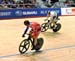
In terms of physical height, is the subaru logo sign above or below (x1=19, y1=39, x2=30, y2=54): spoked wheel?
below

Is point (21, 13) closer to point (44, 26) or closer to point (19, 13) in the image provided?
point (19, 13)

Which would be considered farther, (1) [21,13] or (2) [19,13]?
(1) [21,13]

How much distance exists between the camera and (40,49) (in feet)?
38.2

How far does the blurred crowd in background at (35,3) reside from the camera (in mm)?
24269

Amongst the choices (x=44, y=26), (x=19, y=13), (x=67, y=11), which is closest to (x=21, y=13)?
(x=19, y=13)

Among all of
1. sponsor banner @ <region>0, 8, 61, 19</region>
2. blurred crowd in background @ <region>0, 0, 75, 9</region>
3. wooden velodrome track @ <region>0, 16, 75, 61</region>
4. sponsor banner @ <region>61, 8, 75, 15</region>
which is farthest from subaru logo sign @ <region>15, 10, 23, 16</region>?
wooden velodrome track @ <region>0, 16, 75, 61</region>

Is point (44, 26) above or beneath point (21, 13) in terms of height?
above

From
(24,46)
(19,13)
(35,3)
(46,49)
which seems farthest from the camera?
(35,3)

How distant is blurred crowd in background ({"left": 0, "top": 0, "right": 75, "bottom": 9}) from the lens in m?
24.3

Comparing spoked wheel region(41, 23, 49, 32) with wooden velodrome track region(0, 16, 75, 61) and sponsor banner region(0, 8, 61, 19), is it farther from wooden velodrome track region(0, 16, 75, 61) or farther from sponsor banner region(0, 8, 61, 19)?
sponsor banner region(0, 8, 61, 19)

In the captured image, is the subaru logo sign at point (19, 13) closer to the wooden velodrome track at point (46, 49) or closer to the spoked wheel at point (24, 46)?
the wooden velodrome track at point (46, 49)

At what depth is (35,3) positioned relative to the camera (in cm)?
2702

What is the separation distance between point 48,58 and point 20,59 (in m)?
1.07

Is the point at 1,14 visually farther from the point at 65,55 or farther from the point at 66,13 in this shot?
the point at 65,55
